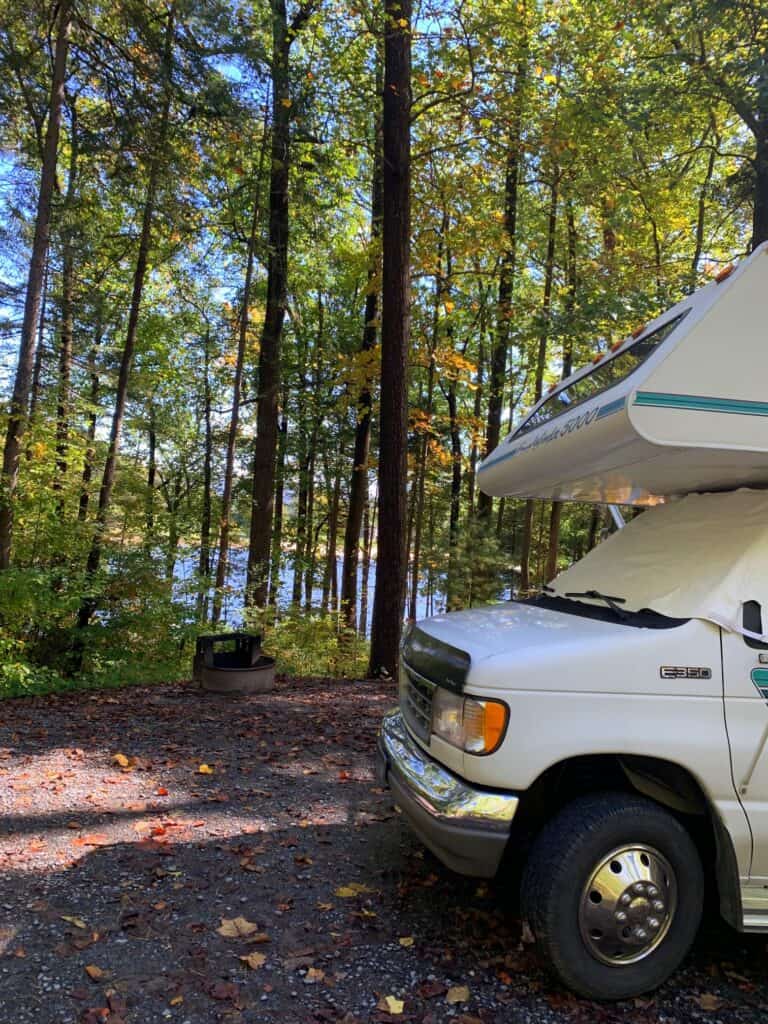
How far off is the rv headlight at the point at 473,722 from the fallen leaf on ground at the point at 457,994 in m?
0.96

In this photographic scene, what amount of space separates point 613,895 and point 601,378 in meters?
2.63

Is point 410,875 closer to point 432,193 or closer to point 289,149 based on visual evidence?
point 432,193

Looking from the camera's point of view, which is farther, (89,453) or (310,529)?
(310,529)

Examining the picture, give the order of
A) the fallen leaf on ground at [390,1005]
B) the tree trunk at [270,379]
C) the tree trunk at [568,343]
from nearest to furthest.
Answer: the fallen leaf on ground at [390,1005], the tree trunk at [270,379], the tree trunk at [568,343]

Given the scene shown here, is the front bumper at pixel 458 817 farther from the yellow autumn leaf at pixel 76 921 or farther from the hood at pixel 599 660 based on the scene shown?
the yellow autumn leaf at pixel 76 921

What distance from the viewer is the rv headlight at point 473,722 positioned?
2.70 meters

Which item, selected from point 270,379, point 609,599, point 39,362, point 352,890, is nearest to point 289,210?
point 270,379

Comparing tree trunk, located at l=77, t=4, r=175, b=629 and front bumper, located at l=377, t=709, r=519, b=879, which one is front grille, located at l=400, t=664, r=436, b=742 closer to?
front bumper, located at l=377, t=709, r=519, b=879

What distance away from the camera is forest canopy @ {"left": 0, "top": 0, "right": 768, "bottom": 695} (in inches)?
380

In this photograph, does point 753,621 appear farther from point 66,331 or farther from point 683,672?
point 66,331

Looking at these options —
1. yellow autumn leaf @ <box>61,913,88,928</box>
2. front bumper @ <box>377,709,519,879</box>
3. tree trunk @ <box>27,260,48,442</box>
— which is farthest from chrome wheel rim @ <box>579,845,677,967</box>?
tree trunk @ <box>27,260,48,442</box>

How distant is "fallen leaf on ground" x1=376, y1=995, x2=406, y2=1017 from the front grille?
1.01 metres

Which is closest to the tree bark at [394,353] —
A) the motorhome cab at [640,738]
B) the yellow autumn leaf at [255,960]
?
the motorhome cab at [640,738]

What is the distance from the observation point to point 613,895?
2639 millimetres
